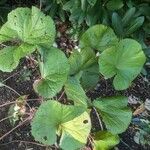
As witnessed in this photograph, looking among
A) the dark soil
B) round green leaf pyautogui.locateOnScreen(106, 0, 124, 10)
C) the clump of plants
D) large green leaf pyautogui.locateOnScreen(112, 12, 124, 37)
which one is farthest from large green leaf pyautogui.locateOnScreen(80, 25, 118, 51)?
the dark soil

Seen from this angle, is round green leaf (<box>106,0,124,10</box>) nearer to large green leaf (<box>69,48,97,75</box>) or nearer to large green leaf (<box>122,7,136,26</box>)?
large green leaf (<box>122,7,136,26</box>)

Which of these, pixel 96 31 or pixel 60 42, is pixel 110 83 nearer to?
pixel 60 42

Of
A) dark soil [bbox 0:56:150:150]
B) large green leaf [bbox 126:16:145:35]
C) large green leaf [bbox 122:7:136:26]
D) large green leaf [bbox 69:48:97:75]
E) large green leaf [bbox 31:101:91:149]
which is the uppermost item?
large green leaf [bbox 122:7:136:26]

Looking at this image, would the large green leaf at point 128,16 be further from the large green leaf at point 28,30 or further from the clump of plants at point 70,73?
the large green leaf at point 28,30

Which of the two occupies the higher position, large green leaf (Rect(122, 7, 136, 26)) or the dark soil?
large green leaf (Rect(122, 7, 136, 26))

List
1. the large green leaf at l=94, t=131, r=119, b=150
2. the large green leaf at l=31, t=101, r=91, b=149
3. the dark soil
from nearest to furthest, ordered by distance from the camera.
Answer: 1. the large green leaf at l=31, t=101, r=91, b=149
2. the large green leaf at l=94, t=131, r=119, b=150
3. the dark soil

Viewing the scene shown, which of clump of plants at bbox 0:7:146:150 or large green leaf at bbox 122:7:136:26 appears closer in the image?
clump of plants at bbox 0:7:146:150

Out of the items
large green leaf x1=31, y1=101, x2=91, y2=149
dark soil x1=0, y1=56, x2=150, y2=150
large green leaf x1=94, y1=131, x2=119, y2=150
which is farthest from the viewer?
dark soil x1=0, y1=56, x2=150, y2=150

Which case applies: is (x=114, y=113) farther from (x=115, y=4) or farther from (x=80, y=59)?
(x=115, y=4)
